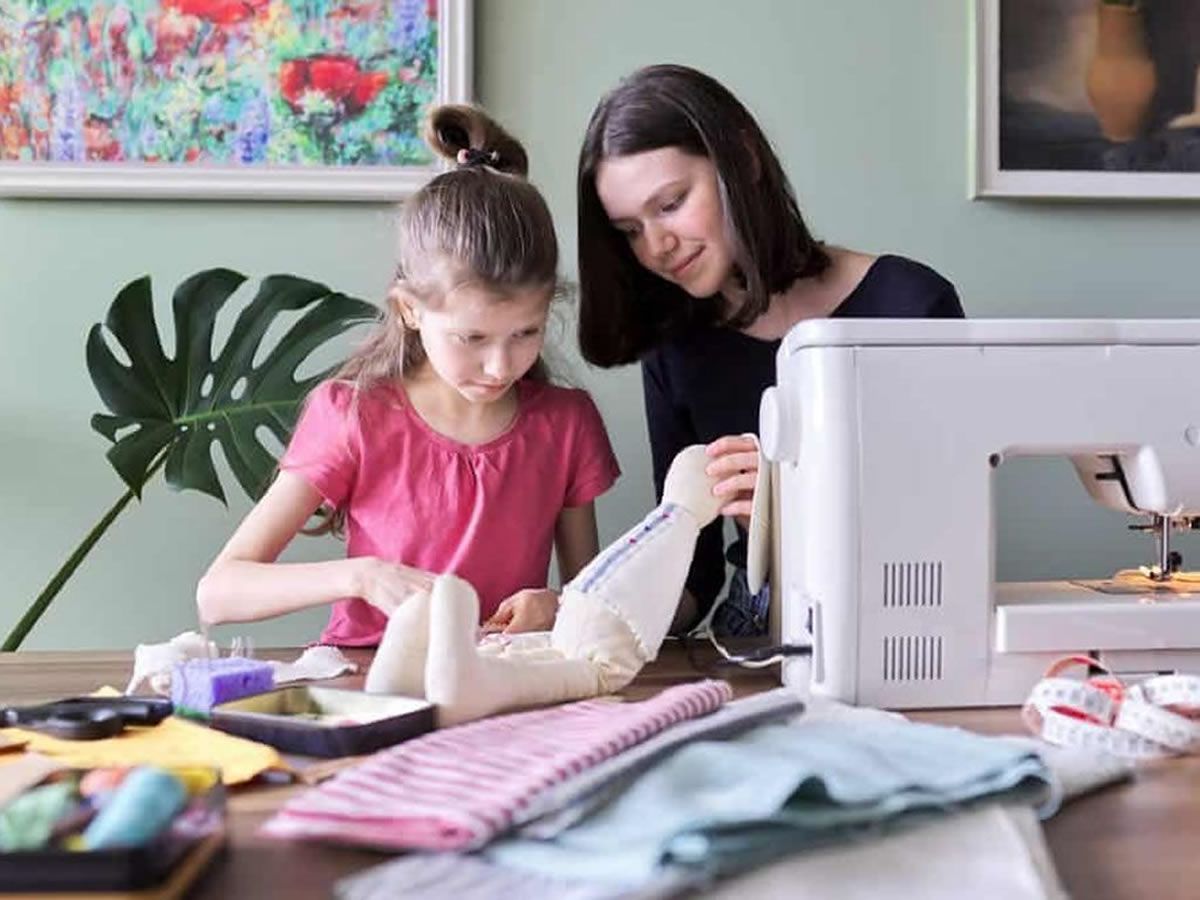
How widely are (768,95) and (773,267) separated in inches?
18.6

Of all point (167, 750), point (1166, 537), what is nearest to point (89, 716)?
point (167, 750)

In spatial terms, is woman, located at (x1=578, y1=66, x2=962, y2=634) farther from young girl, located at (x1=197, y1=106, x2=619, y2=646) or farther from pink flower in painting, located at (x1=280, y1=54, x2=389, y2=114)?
pink flower in painting, located at (x1=280, y1=54, x2=389, y2=114)

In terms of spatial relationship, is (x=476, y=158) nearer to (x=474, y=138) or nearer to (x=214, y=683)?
(x=474, y=138)

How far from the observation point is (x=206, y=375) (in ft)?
5.53

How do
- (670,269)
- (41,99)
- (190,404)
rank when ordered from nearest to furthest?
(670,269), (190,404), (41,99)

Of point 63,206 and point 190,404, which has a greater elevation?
point 63,206

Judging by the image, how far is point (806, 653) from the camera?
3.32 feet

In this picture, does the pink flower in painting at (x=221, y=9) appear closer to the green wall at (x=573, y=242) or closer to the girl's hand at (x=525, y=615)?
the green wall at (x=573, y=242)

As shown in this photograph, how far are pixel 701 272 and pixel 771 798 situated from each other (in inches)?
38.9

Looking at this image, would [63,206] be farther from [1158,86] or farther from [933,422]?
[1158,86]

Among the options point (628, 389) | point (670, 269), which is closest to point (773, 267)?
point (670, 269)

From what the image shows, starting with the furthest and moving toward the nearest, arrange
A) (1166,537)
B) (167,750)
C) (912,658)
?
1. (1166,537)
2. (912,658)
3. (167,750)

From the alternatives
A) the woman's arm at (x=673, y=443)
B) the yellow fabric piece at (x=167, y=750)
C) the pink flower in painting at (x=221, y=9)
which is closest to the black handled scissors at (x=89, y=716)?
the yellow fabric piece at (x=167, y=750)

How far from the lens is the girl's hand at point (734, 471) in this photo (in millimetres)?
1172
